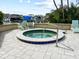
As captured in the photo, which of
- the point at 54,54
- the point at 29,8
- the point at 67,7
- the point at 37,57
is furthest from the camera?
the point at 29,8

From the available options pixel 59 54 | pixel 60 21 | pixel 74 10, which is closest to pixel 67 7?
pixel 74 10

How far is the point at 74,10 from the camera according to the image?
16.6m

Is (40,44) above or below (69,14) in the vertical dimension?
below

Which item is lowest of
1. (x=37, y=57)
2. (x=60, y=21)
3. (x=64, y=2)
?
(x=37, y=57)

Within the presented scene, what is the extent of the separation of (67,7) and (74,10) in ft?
3.72

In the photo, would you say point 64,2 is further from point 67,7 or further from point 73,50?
point 73,50

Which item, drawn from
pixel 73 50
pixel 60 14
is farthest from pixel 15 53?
pixel 60 14

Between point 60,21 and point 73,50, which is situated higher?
point 60,21

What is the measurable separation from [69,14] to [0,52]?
12.0 m

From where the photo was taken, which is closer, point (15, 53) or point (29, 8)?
point (15, 53)

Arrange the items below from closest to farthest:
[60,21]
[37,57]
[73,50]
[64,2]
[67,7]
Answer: [37,57], [73,50], [60,21], [67,7], [64,2]

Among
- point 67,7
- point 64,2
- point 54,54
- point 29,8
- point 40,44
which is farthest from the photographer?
point 29,8

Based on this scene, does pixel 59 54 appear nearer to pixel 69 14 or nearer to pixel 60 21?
pixel 60 21

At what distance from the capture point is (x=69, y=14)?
54.5 ft
